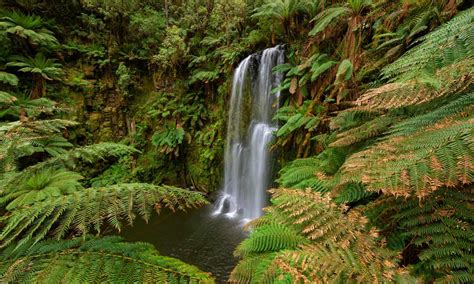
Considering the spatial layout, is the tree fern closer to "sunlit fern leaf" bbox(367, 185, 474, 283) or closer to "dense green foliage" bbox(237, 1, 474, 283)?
"dense green foliage" bbox(237, 1, 474, 283)

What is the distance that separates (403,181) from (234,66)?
7.17 meters

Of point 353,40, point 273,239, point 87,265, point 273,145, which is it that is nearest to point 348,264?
point 273,239

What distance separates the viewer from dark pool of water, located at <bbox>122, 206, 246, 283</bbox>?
488cm

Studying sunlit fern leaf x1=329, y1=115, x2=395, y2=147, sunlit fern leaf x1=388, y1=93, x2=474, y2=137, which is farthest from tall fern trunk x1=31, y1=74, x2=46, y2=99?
sunlit fern leaf x1=388, y1=93, x2=474, y2=137

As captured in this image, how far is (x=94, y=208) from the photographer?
1.14 meters

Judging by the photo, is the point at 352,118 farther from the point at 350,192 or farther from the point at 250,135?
the point at 250,135

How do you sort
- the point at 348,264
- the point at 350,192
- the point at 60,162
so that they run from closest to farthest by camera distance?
the point at 348,264 → the point at 60,162 → the point at 350,192

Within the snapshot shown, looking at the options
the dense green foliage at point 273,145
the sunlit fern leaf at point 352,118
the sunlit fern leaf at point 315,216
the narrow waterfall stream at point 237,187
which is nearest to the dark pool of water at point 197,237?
the narrow waterfall stream at point 237,187

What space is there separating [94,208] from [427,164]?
1.51 m

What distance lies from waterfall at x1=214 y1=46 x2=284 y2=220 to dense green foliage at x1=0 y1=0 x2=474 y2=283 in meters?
0.44

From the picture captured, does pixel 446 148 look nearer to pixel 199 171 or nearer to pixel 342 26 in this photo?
pixel 342 26

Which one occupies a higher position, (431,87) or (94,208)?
(431,87)

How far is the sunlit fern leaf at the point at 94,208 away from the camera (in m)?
1.05

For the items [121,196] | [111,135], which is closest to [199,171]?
[111,135]
